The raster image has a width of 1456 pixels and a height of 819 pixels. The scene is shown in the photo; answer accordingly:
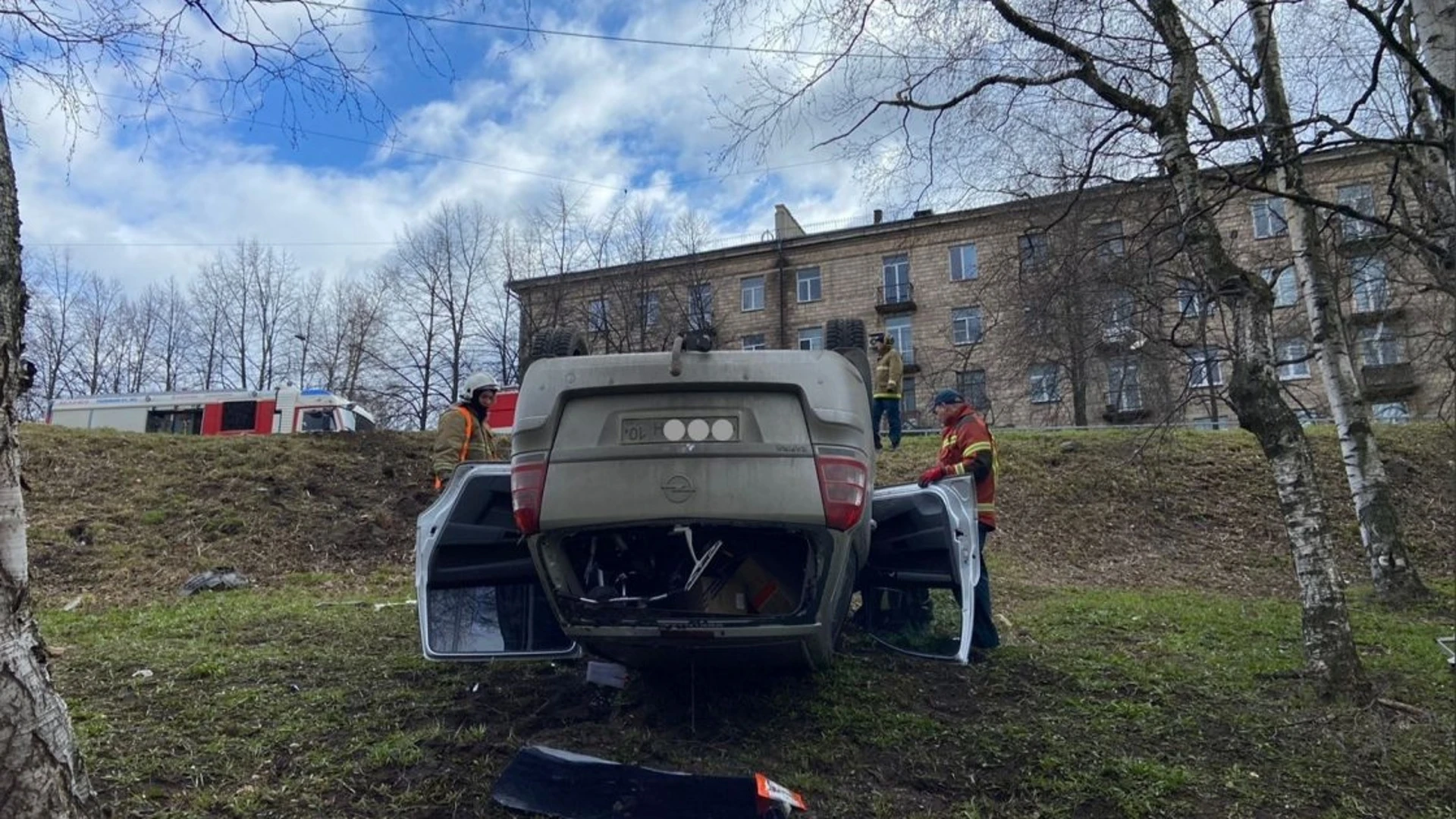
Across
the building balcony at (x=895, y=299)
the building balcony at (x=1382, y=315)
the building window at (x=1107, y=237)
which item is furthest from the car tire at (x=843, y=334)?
the building balcony at (x=895, y=299)

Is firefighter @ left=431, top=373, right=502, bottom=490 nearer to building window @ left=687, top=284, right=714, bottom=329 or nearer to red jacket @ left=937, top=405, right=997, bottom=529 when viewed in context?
red jacket @ left=937, top=405, right=997, bottom=529

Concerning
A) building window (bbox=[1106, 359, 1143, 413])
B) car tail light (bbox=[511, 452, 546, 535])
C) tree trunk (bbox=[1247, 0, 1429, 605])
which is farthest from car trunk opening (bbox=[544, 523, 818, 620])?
building window (bbox=[1106, 359, 1143, 413])

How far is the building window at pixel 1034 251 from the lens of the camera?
23.5ft

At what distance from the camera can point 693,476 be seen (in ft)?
9.95

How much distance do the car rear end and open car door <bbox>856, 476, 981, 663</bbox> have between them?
73 centimetres

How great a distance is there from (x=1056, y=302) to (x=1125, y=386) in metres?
13.3

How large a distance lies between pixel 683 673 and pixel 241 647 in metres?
3.15

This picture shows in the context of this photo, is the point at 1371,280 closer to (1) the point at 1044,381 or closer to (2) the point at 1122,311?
(2) the point at 1122,311

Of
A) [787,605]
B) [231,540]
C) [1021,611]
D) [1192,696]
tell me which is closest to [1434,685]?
[1192,696]

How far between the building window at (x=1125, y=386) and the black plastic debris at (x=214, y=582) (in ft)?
54.9

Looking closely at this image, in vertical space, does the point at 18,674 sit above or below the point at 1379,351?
below

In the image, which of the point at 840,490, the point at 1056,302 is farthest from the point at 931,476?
the point at 1056,302

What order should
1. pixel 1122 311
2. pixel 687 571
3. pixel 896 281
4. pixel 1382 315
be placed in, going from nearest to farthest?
pixel 687 571
pixel 1122 311
pixel 1382 315
pixel 896 281

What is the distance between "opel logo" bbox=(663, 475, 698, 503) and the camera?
3.02 metres
